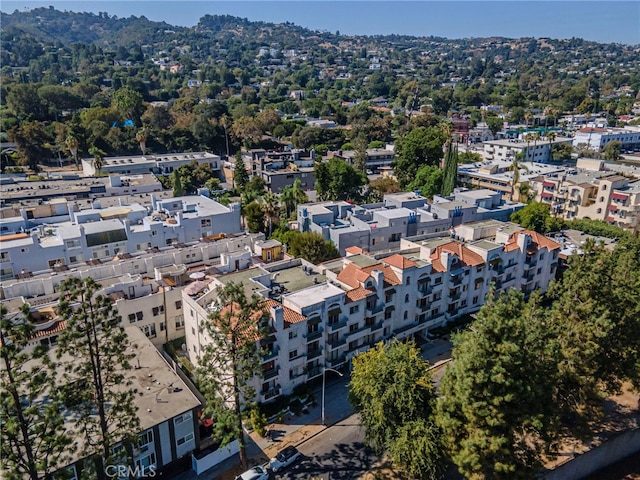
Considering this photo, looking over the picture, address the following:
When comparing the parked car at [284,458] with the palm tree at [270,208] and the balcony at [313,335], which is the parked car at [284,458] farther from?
the palm tree at [270,208]

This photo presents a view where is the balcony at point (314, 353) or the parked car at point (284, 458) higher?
the balcony at point (314, 353)

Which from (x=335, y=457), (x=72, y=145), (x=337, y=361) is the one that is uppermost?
(x=72, y=145)

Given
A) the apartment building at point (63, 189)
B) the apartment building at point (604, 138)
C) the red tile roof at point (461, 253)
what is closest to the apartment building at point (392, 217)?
the red tile roof at point (461, 253)

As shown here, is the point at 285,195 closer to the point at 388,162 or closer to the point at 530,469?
the point at 388,162

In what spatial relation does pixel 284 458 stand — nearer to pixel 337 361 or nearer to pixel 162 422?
pixel 162 422

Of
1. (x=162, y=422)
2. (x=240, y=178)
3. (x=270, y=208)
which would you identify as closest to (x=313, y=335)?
(x=162, y=422)

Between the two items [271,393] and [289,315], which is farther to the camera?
[271,393]
